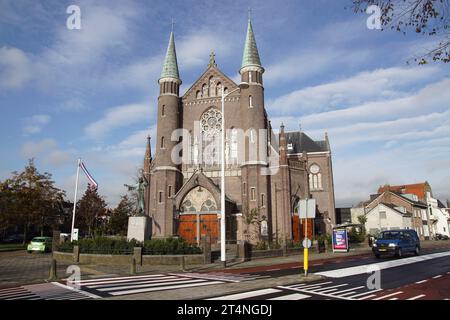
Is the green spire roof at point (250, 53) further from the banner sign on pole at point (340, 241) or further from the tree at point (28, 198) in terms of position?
the tree at point (28, 198)

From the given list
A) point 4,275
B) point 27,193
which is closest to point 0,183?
point 27,193

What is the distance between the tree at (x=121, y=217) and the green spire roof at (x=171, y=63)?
871 inches

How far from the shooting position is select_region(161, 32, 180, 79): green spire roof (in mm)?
41281

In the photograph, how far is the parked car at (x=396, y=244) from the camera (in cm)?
2325

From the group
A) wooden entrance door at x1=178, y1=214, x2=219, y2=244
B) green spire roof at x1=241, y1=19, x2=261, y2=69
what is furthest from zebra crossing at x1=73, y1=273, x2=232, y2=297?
green spire roof at x1=241, y1=19, x2=261, y2=69

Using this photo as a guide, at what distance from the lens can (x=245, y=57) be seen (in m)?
41.0

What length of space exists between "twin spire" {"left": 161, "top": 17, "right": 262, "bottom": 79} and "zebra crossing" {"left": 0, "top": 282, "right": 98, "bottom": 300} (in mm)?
32110

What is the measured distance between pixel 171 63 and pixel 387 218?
142 ft

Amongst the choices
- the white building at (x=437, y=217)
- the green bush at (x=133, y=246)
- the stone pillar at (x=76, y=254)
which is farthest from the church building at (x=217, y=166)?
the white building at (x=437, y=217)

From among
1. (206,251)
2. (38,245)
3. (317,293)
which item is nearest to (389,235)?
(206,251)

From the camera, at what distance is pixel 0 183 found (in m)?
40.8

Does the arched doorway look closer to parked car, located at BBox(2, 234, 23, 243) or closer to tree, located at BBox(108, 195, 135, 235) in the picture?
tree, located at BBox(108, 195, 135, 235)

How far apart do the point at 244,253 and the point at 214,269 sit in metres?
5.16
